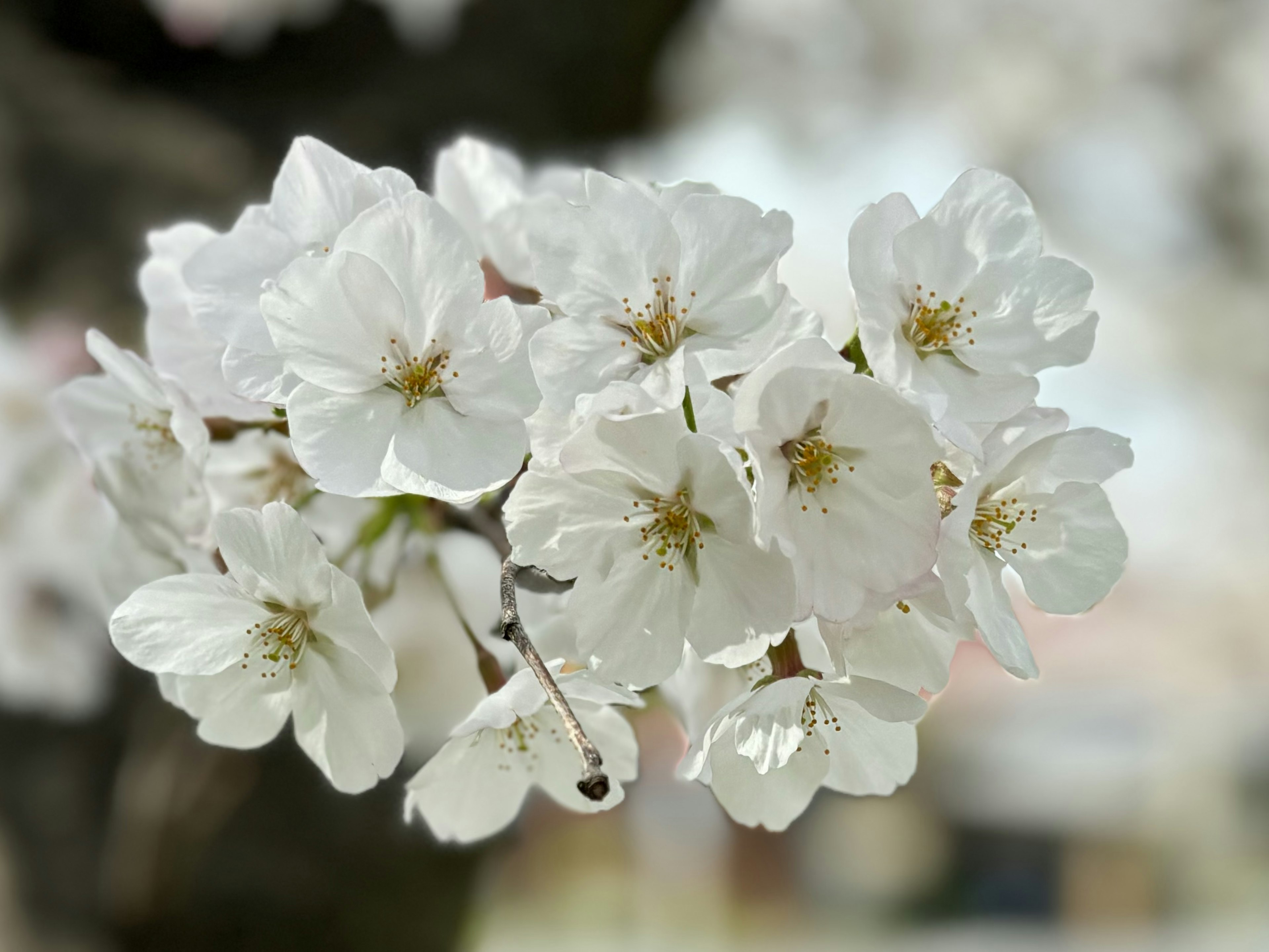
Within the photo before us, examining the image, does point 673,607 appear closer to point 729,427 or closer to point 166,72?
point 729,427

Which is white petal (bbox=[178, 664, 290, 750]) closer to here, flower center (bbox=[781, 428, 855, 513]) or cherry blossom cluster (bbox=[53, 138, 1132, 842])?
cherry blossom cluster (bbox=[53, 138, 1132, 842])

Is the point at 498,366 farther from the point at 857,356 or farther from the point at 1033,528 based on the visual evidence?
the point at 1033,528

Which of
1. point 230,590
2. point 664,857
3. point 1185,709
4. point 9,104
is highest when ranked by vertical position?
point 230,590

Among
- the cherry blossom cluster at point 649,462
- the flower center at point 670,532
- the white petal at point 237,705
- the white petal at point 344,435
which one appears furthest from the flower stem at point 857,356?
the white petal at point 237,705

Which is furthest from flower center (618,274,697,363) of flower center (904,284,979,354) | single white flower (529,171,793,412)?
flower center (904,284,979,354)

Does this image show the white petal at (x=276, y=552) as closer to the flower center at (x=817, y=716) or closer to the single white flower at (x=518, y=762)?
Result: the single white flower at (x=518, y=762)

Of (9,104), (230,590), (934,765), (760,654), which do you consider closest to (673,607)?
(760,654)
